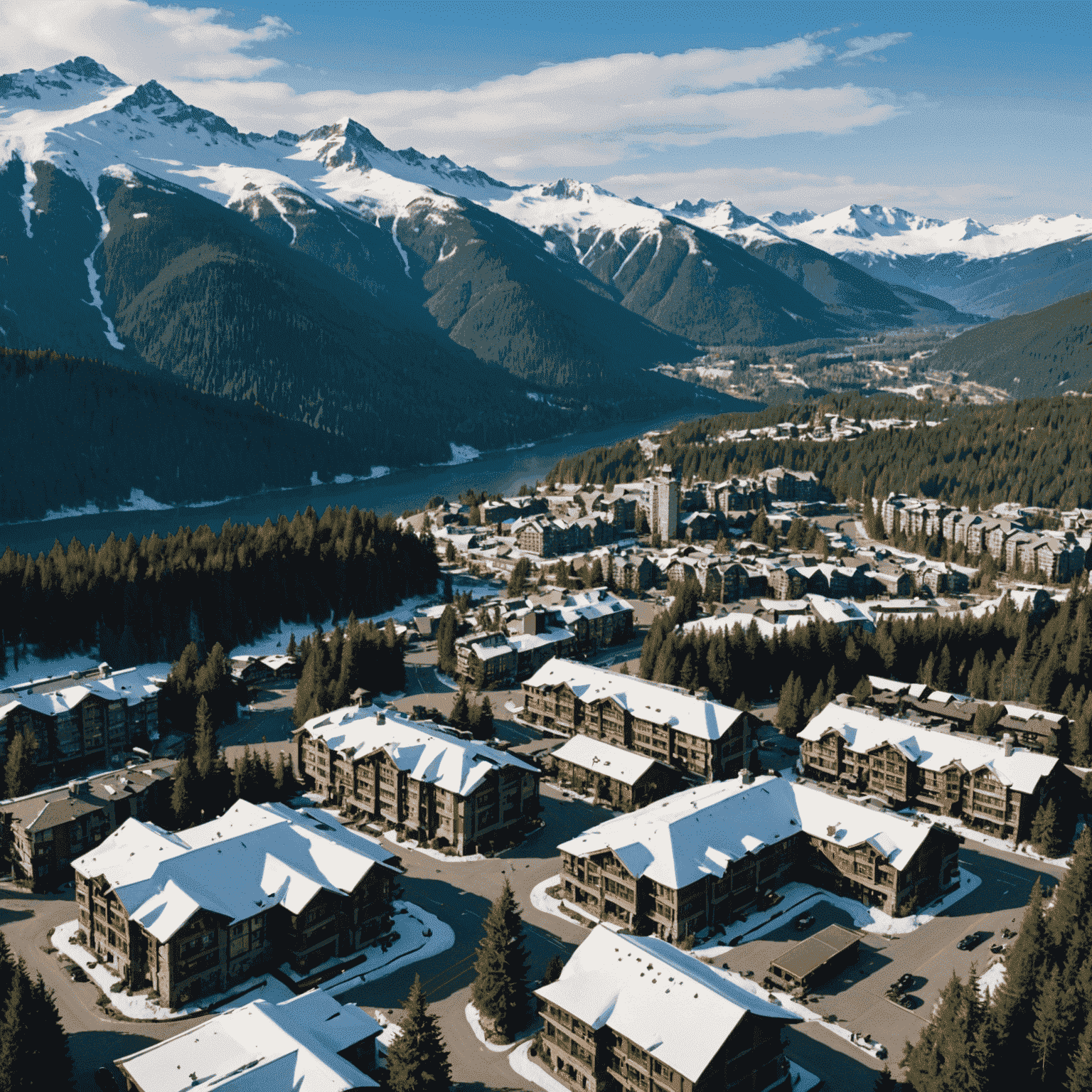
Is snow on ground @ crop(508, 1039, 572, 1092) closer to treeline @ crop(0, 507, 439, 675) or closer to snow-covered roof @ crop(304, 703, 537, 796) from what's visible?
snow-covered roof @ crop(304, 703, 537, 796)

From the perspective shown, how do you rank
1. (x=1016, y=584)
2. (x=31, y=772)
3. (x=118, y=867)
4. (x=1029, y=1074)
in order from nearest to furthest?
1. (x=1029, y=1074)
2. (x=118, y=867)
3. (x=31, y=772)
4. (x=1016, y=584)

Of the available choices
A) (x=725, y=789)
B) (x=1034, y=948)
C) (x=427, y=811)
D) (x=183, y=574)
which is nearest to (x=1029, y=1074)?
(x=1034, y=948)

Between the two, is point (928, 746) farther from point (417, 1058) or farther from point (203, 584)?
point (203, 584)

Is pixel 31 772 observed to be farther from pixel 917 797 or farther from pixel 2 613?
pixel 917 797

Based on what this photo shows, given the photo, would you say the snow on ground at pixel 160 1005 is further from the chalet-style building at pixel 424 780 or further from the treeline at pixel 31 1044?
the chalet-style building at pixel 424 780

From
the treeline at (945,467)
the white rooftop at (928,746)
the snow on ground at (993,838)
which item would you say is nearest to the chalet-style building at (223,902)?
the snow on ground at (993,838)

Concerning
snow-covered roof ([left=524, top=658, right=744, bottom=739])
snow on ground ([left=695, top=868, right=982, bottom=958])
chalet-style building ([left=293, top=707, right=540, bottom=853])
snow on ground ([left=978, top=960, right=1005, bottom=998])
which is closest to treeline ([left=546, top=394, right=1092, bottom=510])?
snow-covered roof ([left=524, top=658, right=744, bottom=739])

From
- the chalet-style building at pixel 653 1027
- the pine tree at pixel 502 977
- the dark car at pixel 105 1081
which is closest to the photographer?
the chalet-style building at pixel 653 1027
